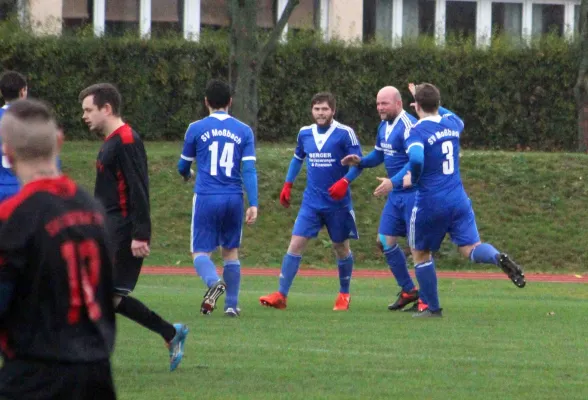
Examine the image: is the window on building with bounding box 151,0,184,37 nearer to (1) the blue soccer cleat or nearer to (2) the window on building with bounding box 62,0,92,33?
(2) the window on building with bounding box 62,0,92,33

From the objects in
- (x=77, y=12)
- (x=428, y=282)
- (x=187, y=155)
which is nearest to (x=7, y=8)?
(x=77, y=12)

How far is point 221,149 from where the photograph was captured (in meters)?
12.0

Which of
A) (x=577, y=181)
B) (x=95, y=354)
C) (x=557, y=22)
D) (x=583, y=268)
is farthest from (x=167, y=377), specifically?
(x=557, y=22)

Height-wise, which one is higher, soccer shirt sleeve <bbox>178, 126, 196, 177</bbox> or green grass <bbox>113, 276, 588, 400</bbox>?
soccer shirt sleeve <bbox>178, 126, 196, 177</bbox>

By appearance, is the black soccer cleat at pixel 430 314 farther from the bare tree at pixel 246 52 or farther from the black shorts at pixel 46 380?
the bare tree at pixel 246 52

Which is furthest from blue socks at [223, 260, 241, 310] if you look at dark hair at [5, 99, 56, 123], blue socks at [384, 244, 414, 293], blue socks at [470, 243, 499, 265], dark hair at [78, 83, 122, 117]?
dark hair at [5, 99, 56, 123]

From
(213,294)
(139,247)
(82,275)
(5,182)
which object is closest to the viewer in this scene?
(82,275)

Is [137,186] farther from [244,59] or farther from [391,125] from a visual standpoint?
[244,59]

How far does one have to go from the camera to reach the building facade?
33.8 m

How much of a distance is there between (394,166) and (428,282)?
168cm

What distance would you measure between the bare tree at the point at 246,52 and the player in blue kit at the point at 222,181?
12.4 m

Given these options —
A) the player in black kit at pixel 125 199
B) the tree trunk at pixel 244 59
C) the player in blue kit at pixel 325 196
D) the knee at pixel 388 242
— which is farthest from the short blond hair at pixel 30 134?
the tree trunk at pixel 244 59

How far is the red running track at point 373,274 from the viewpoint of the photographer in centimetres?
1888

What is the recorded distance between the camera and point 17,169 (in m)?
4.38
